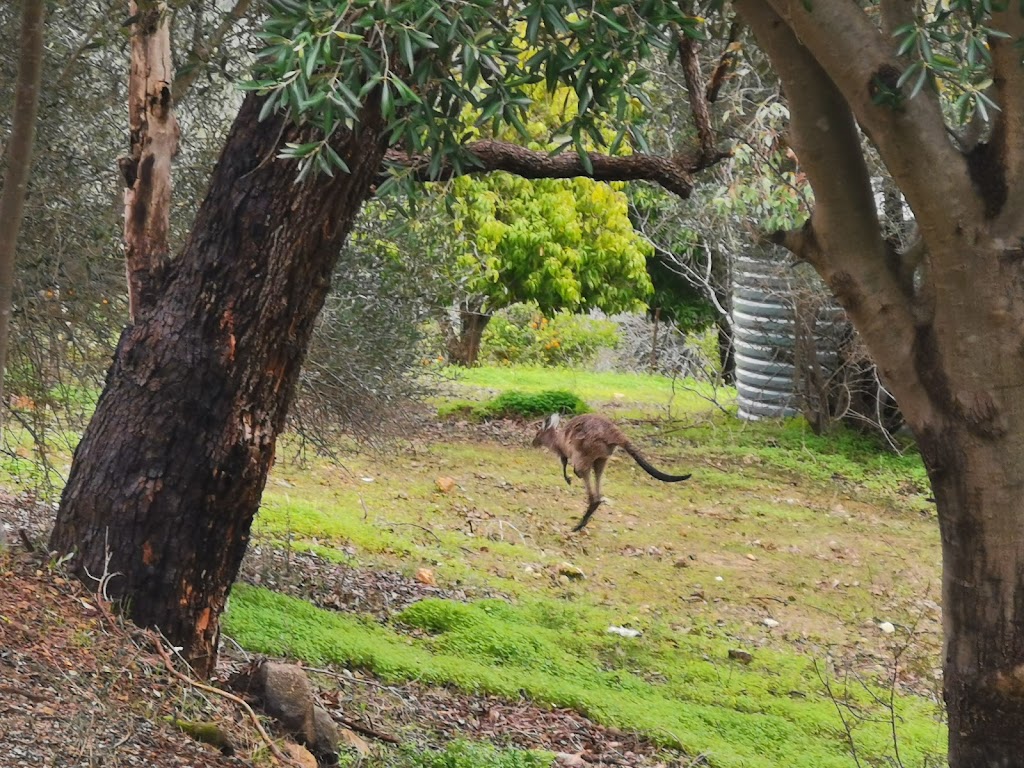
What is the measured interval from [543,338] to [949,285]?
22230mm

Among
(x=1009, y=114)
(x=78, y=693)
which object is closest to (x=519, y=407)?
(x=1009, y=114)

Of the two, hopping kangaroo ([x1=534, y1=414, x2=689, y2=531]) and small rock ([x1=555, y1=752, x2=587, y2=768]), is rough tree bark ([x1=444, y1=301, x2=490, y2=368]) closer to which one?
hopping kangaroo ([x1=534, y1=414, x2=689, y2=531])

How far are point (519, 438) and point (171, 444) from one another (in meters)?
11.9

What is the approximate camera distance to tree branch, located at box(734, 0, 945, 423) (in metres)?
5.12

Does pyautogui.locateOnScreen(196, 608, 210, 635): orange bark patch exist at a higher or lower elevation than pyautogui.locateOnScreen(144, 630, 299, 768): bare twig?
higher

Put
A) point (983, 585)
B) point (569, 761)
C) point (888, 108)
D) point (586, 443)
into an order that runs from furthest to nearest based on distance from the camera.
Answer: point (586, 443) → point (569, 761) → point (983, 585) → point (888, 108)

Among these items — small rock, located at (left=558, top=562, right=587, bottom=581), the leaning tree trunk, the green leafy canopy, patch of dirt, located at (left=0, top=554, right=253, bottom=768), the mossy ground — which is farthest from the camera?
small rock, located at (left=558, top=562, right=587, bottom=581)

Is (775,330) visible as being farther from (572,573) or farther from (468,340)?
(572,573)

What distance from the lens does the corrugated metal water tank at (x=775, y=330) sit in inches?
665

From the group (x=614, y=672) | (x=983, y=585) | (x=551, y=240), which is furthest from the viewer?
(x=551, y=240)

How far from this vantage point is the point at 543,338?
27.1 m

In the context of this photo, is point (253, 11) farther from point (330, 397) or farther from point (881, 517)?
point (881, 517)

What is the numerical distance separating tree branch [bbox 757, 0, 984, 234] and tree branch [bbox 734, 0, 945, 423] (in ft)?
0.85

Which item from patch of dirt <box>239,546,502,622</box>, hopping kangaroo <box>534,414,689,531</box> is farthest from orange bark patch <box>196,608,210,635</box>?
hopping kangaroo <box>534,414,689,531</box>
